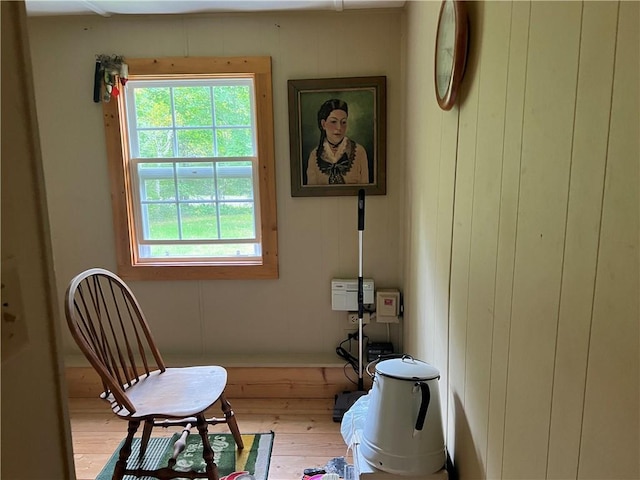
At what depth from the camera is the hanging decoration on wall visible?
274 centimetres

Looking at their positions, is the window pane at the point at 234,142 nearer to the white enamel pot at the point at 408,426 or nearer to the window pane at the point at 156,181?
the window pane at the point at 156,181

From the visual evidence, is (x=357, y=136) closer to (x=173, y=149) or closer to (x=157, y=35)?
(x=173, y=149)

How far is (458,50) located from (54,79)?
2.54m

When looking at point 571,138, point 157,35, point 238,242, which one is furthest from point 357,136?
point 571,138

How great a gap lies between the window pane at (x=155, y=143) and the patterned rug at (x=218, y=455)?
167 centimetres

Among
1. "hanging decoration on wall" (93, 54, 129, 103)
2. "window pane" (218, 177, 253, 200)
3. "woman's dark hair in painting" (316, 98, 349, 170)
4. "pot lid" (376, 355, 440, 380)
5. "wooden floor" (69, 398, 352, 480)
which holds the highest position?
"hanging decoration on wall" (93, 54, 129, 103)

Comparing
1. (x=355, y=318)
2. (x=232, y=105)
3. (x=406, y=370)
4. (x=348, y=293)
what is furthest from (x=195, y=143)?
(x=406, y=370)

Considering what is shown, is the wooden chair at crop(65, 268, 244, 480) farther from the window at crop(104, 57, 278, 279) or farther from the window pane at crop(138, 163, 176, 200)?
the window pane at crop(138, 163, 176, 200)

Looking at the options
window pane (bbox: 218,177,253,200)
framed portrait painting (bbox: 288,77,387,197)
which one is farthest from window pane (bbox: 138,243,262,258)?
framed portrait painting (bbox: 288,77,387,197)

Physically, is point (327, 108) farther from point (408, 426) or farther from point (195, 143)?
point (408, 426)

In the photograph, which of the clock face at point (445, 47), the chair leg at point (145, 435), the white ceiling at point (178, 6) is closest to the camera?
the clock face at point (445, 47)

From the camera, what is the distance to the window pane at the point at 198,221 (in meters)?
2.99

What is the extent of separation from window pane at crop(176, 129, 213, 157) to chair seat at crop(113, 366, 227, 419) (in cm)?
134

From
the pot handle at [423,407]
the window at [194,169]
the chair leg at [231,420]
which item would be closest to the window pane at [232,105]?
the window at [194,169]
